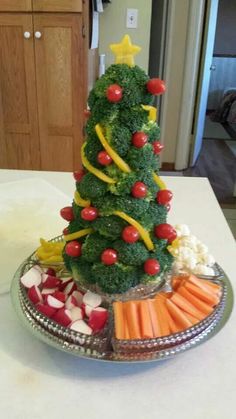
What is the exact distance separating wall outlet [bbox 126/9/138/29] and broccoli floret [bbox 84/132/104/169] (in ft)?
7.14

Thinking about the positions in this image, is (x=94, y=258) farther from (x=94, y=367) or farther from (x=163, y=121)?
(x=163, y=121)

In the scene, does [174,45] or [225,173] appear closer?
[174,45]

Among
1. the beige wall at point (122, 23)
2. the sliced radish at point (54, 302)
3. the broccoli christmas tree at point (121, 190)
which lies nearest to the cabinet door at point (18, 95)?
the beige wall at point (122, 23)

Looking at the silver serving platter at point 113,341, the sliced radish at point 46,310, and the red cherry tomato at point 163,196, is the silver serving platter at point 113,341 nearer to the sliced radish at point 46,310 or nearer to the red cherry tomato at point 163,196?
the sliced radish at point 46,310

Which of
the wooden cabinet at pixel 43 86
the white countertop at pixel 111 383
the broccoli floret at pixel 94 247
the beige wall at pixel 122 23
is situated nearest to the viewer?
the white countertop at pixel 111 383

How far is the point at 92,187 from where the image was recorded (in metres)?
0.63

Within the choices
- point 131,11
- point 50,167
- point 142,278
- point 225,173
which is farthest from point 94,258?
point 225,173

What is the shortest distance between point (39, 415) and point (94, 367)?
11 cm

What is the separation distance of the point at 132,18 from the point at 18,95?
87 centimetres

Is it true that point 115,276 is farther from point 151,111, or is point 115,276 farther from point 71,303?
point 151,111

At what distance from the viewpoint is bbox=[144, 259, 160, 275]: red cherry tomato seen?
2.13 ft

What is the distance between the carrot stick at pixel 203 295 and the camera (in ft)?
2.19

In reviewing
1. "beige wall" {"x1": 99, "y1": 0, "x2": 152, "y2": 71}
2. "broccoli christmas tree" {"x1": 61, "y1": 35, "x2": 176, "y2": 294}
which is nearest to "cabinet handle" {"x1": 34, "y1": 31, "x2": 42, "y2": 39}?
"beige wall" {"x1": 99, "y1": 0, "x2": 152, "y2": 71}

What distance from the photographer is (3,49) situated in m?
2.21
